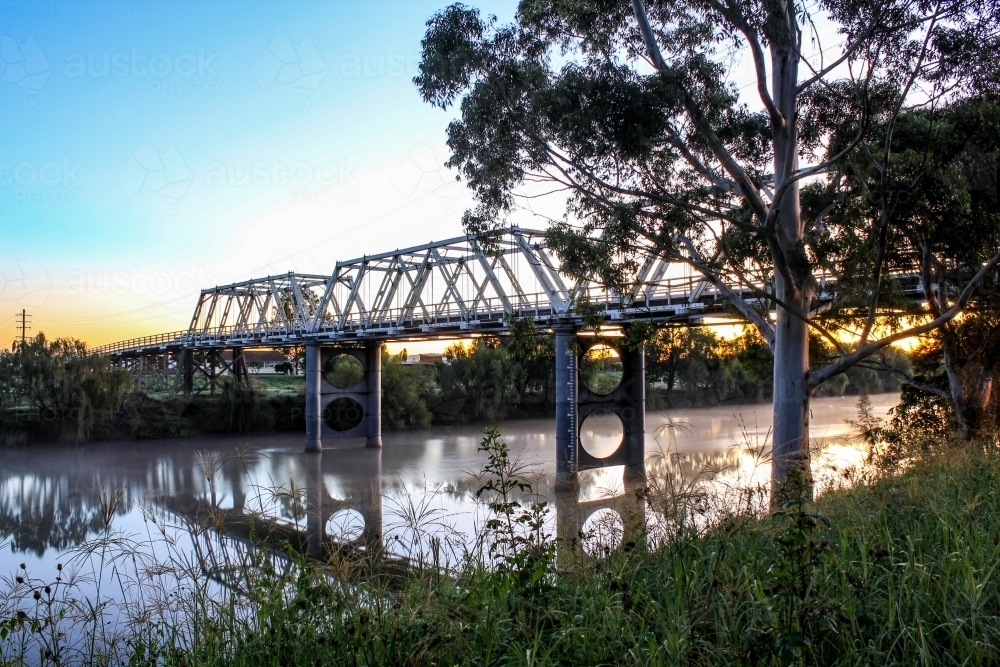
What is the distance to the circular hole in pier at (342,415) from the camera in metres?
36.6

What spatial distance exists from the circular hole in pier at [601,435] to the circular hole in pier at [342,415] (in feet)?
38.0

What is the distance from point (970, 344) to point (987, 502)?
32.2 feet

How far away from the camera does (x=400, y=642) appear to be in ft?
8.97

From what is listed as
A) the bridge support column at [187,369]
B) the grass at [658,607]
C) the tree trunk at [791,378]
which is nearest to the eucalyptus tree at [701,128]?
the tree trunk at [791,378]

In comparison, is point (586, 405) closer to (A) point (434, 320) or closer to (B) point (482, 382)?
(A) point (434, 320)

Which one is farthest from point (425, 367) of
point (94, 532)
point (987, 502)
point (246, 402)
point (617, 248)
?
point (987, 502)

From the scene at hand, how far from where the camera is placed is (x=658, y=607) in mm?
2982

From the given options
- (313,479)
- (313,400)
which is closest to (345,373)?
(313,400)

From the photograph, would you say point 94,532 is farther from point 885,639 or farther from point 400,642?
point 885,639

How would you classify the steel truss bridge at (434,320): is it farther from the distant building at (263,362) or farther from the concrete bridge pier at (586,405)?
the distant building at (263,362)

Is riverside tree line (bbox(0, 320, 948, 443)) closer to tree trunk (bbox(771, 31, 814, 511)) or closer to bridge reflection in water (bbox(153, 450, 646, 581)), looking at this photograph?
tree trunk (bbox(771, 31, 814, 511))

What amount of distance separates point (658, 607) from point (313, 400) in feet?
102

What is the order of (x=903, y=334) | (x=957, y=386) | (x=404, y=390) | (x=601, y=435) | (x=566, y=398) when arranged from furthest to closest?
(x=404, y=390) < (x=601, y=435) < (x=566, y=398) < (x=957, y=386) < (x=903, y=334)

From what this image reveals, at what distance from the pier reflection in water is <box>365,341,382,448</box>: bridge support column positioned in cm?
84
